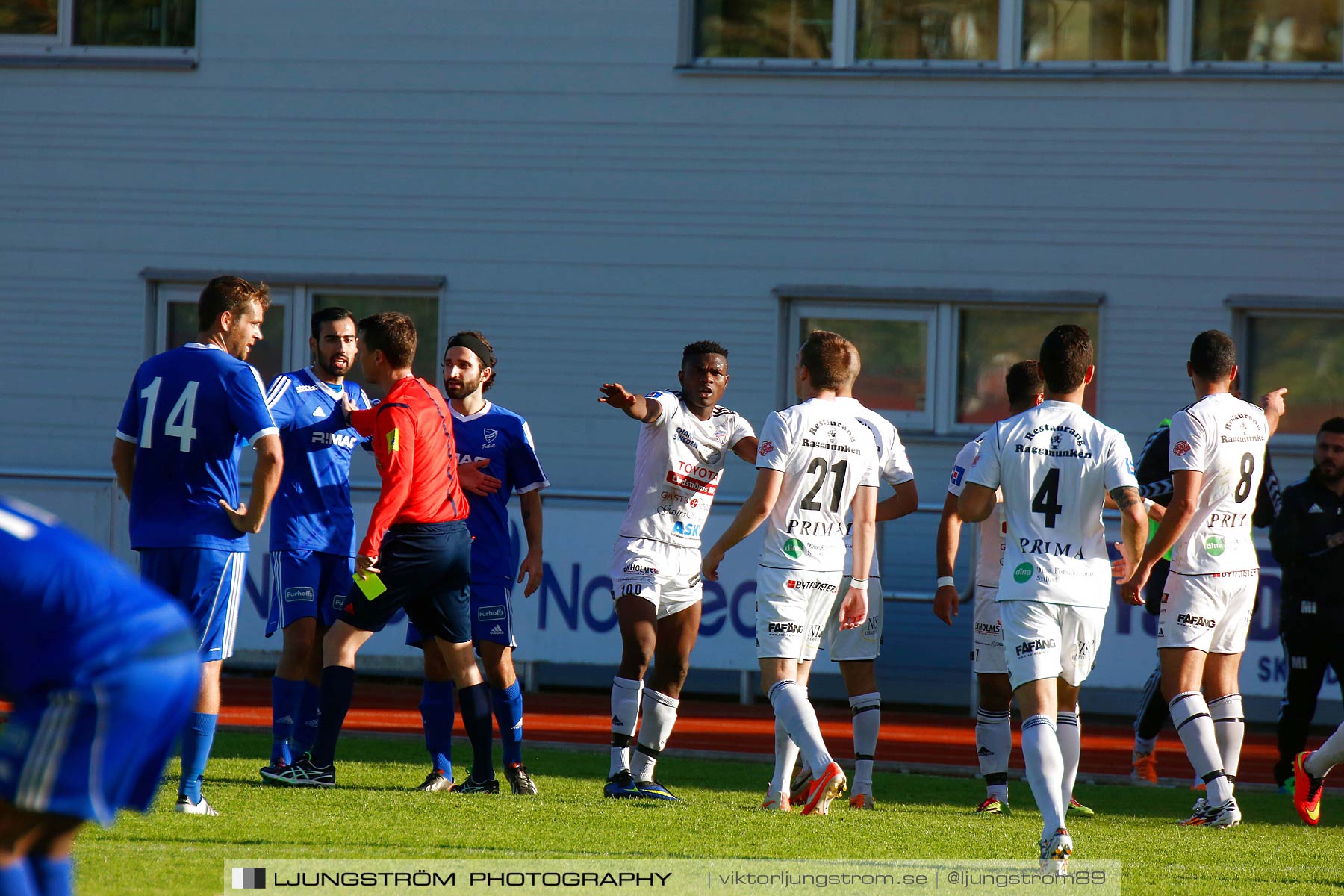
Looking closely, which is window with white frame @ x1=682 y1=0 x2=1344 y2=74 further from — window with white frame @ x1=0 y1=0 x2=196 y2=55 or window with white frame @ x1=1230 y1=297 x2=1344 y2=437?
window with white frame @ x1=0 y1=0 x2=196 y2=55

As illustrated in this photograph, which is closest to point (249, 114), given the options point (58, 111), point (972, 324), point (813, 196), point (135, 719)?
point (58, 111)

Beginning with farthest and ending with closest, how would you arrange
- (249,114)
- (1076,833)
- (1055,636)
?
(249,114)
(1076,833)
(1055,636)

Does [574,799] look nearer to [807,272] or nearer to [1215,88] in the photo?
[807,272]

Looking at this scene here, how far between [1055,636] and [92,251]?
11549 mm

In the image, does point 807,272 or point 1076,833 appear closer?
point 1076,833

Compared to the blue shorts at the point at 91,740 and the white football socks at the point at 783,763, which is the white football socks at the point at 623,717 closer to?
the white football socks at the point at 783,763

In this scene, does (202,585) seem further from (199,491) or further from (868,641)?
(868,641)

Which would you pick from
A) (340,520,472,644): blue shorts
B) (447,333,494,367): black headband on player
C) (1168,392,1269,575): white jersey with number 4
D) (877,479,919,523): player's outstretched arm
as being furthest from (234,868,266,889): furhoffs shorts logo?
(1168,392,1269,575): white jersey with number 4

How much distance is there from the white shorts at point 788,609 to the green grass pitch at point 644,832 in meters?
0.80

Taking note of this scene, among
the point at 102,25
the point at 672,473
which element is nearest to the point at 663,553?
the point at 672,473

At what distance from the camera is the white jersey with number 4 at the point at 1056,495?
610 cm

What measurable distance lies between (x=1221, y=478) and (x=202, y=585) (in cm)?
493

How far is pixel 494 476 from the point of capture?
774 cm

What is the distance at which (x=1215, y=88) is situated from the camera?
13086 mm
